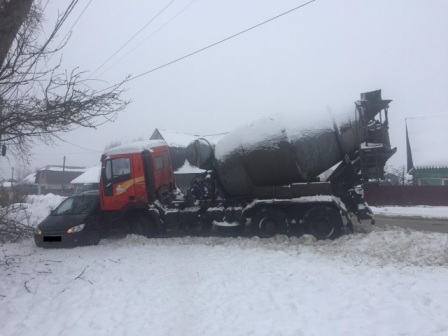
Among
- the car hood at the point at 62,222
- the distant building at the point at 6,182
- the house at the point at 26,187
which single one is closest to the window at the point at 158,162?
the car hood at the point at 62,222

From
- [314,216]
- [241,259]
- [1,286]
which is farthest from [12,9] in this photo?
[314,216]

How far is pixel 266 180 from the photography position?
411 inches

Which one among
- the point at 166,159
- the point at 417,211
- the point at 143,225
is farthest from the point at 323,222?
the point at 417,211

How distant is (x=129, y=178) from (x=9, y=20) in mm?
6122

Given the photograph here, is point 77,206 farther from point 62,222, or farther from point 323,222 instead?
point 323,222

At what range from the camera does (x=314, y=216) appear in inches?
393

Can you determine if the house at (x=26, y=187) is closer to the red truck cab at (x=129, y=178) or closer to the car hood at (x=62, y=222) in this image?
the car hood at (x=62, y=222)

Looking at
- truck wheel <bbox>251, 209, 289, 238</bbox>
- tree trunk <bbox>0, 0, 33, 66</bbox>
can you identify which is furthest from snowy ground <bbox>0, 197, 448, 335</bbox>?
tree trunk <bbox>0, 0, 33, 66</bbox>

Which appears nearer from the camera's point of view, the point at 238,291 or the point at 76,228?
the point at 238,291

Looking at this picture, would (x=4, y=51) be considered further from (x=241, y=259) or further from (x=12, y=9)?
(x=241, y=259)

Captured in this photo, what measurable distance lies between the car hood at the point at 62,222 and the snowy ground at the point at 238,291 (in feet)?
5.99

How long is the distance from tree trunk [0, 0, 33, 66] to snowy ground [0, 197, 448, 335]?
12.6 feet

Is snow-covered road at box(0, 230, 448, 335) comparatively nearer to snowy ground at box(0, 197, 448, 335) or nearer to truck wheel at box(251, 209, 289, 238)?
snowy ground at box(0, 197, 448, 335)

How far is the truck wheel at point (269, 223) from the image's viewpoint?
33.3 feet
